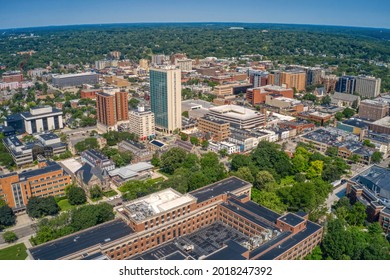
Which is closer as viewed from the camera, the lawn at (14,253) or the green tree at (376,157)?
the lawn at (14,253)

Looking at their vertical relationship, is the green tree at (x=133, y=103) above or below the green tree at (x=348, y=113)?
above

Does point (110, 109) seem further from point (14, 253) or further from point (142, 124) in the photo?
point (14, 253)

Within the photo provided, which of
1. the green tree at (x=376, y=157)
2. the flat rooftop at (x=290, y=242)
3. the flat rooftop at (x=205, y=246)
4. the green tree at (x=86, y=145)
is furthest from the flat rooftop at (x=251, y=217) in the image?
the green tree at (x=86, y=145)

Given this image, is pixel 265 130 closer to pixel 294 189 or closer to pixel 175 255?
pixel 294 189

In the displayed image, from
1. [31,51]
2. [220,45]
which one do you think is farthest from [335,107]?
[31,51]

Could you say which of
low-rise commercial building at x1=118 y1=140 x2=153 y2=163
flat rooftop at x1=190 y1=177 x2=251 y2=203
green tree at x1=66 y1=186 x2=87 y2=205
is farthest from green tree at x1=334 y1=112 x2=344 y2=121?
green tree at x1=66 y1=186 x2=87 y2=205

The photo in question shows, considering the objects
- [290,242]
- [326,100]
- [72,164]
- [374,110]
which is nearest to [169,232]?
[290,242]

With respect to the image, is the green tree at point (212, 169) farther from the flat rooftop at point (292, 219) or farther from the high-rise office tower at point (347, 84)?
the high-rise office tower at point (347, 84)
